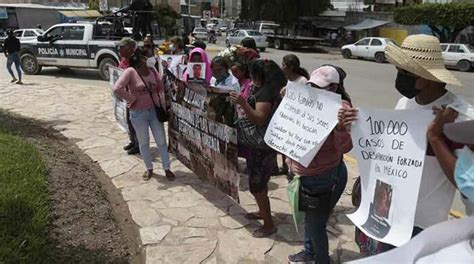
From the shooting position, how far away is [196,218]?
4.57 meters

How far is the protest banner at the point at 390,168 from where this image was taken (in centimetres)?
210

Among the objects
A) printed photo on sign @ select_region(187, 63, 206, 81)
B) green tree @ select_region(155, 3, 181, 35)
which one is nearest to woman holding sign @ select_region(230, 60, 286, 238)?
printed photo on sign @ select_region(187, 63, 206, 81)

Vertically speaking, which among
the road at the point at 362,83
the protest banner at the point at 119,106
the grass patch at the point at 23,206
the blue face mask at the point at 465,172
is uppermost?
the blue face mask at the point at 465,172

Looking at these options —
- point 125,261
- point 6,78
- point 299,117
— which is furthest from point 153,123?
point 6,78

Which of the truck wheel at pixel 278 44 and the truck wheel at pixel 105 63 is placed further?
the truck wheel at pixel 278 44

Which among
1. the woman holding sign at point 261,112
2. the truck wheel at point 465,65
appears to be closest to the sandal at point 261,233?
the woman holding sign at point 261,112

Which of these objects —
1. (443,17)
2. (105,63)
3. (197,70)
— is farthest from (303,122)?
(443,17)

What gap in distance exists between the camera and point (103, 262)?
12.1 ft

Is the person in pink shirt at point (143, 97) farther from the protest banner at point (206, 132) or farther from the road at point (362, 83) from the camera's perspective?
the road at point (362, 83)

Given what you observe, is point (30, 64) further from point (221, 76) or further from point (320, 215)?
point (320, 215)

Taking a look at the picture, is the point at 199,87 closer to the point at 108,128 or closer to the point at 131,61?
the point at 131,61

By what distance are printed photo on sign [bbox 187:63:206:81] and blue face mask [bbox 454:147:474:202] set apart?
4396 mm

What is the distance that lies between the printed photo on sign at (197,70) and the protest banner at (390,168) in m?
3.82

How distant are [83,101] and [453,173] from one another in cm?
1000
